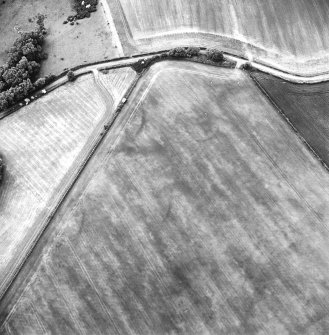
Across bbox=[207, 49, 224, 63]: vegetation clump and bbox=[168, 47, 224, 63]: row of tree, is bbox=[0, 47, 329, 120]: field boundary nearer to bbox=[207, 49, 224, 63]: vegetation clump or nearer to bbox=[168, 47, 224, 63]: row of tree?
bbox=[168, 47, 224, 63]: row of tree

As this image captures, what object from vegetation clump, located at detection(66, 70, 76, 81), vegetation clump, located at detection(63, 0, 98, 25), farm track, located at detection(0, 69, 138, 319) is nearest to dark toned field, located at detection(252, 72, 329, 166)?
farm track, located at detection(0, 69, 138, 319)

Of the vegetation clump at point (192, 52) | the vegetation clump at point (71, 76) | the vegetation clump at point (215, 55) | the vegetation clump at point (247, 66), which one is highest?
the vegetation clump at point (71, 76)

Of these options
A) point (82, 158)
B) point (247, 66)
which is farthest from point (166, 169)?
point (247, 66)

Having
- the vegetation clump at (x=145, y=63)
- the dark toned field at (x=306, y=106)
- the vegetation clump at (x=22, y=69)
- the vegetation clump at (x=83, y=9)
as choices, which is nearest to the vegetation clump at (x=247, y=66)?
the dark toned field at (x=306, y=106)

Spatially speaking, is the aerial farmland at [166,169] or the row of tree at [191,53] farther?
the row of tree at [191,53]

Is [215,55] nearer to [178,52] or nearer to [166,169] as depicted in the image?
[178,52]

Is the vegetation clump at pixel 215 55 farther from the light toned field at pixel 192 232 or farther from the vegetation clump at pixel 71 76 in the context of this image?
the vegetation clump at pixel 71 76

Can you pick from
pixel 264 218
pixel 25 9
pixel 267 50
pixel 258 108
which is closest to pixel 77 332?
pixel 264 218
